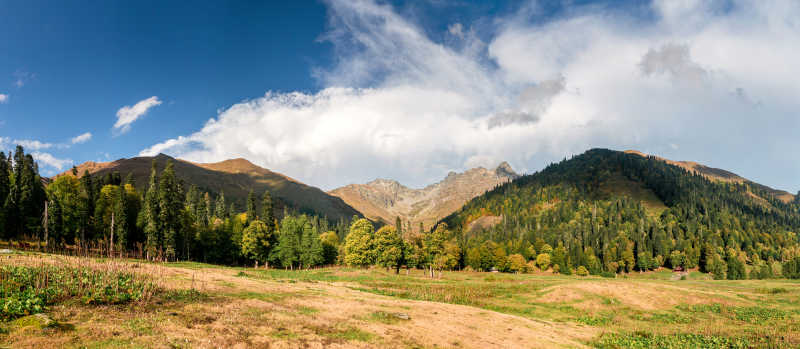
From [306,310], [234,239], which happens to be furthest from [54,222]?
[306,310]

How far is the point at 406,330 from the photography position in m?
23.4

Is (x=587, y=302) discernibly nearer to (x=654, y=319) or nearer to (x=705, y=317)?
(x=654, y=319)

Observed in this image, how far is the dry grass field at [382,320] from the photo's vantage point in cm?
1652

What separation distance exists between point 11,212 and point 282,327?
287ft

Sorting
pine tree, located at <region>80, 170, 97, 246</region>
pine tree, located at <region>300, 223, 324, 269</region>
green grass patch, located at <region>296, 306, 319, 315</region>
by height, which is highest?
pine tree, located at <region>80, 170, 97, 246</region>

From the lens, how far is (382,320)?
84.3 ft

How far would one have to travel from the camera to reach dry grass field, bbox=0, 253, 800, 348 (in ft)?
54.2

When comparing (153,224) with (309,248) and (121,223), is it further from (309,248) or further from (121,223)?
(309,248)

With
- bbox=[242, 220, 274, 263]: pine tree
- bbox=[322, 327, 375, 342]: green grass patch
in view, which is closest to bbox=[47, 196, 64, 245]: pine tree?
bbox=[242, 220, 274, 263]: pine tree

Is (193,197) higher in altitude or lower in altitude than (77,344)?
higher

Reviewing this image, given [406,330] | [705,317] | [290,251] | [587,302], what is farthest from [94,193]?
[705,317]

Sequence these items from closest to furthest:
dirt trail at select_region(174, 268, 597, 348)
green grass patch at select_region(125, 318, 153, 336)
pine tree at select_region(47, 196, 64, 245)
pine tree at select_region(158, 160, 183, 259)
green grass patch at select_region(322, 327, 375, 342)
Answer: green grass patch at select_region(125, 318, 153, 336), green grass patch at select_region(322, 327, 375, 342), dirt trail at select_region(174, 268, 597, 348), pine tree at select_region(47, 196, 64, 245), pine tree at select_region(158, 160, 183, 259)

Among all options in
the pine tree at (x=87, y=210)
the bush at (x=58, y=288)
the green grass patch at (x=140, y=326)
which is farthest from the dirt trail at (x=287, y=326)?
the pine tree at (x=87, y=210)

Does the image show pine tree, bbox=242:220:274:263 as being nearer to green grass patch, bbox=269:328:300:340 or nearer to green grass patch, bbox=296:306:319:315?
green grass patch, bbox=296:306:319:315
